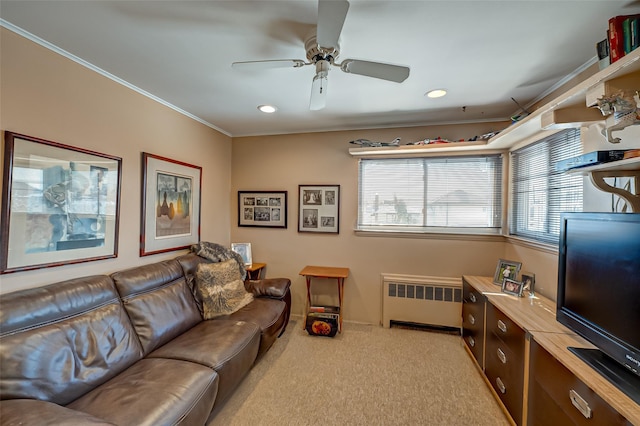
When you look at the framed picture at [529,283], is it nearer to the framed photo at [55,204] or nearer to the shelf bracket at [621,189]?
the shelf bracket at [621,189]

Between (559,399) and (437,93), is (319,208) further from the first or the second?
(559,399)

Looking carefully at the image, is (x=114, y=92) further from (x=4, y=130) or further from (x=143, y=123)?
(x=4, y=130)

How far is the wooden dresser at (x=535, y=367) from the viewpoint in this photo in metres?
1.02

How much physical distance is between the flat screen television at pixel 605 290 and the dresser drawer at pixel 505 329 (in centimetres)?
25

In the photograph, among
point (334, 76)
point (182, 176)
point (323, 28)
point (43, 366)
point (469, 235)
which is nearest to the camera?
point (323, 28)

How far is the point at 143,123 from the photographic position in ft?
Answer: 7.53

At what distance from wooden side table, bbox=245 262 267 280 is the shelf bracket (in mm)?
3126

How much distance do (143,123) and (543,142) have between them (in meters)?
3.64

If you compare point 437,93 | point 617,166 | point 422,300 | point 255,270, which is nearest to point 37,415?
point 255,270

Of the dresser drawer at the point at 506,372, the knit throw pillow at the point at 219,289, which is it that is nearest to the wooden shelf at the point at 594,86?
the dresser drawer at the point at 506,372

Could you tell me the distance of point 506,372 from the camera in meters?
1.75

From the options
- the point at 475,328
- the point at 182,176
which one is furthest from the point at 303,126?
the point at 475,328

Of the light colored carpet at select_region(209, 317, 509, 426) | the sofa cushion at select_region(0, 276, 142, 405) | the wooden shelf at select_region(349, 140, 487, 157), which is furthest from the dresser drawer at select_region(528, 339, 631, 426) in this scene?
the sofa cushion at select_region(0, 276, 142, 405)

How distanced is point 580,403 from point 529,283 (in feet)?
4.18
